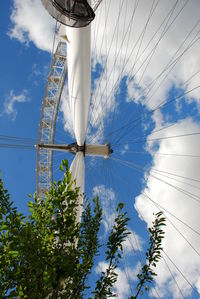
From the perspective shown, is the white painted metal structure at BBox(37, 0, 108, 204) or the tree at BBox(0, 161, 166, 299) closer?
the tree at BBox(0, 161, 166, 299)

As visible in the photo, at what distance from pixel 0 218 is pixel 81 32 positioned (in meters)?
6.36

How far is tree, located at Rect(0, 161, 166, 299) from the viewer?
3.97 m

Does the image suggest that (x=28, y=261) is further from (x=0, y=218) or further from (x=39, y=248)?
(x=0, y=218)

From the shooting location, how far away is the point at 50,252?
13.9 feet

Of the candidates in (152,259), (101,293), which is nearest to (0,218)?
(101,293)

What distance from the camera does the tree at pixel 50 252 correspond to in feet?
13.0

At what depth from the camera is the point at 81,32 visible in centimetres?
775

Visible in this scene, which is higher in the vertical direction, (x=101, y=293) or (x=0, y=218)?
(x=0, y=218)

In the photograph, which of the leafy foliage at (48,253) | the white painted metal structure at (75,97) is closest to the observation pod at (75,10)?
the white painted metal structure at (75,97)

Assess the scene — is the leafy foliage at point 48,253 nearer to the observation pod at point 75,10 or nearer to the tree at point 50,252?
the tree at point 50,252

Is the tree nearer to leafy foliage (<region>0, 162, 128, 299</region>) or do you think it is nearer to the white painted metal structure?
leafy foliage (<region>0, 162, 128, 299</region>)

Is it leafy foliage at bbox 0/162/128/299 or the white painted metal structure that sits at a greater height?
the white painted metal structure

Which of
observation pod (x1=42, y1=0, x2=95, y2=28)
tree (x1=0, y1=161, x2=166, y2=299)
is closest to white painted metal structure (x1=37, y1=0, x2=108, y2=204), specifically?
observation pod (x1=42, y1=0, x2=95, y2=28)

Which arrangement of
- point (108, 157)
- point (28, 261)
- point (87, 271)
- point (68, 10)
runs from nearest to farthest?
point (28, 261), point (87, 271), point (68, 10), point (108, 157)
